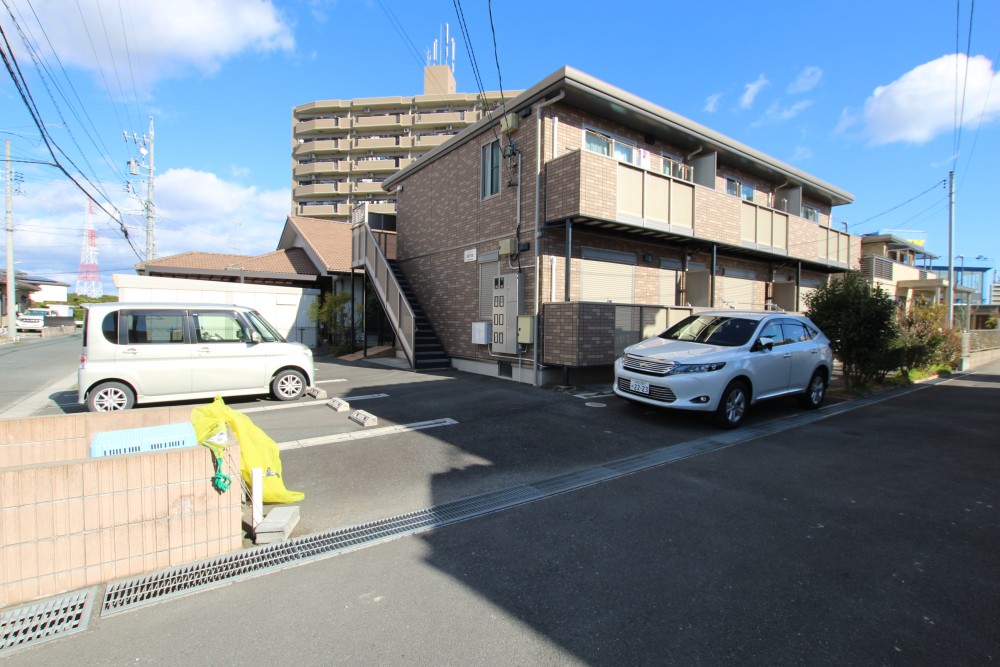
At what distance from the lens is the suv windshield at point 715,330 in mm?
7102

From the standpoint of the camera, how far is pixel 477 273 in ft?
39.0

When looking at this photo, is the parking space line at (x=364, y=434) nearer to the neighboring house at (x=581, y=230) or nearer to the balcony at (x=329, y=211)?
the neighboring house at (x=581, y=230)

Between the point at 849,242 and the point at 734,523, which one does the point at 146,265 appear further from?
the point at 849,242

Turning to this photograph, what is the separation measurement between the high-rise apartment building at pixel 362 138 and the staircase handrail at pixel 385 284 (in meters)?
39.7

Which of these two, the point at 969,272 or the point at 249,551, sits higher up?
the point at 969,272

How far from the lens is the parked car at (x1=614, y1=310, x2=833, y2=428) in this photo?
6371 millimetres

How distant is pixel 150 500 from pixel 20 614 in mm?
740

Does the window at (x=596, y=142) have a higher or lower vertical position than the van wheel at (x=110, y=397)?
higher

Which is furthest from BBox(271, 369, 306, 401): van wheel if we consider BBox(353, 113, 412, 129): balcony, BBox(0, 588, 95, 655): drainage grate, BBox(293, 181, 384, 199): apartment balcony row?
BBox(353, 113, 412, 129): balcony

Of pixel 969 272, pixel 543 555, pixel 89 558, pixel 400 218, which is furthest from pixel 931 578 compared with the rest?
pixel 969 272

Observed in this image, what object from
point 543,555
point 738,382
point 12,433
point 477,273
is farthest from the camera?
point 477,273

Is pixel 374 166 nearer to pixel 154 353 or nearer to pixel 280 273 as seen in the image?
pixel 280 273

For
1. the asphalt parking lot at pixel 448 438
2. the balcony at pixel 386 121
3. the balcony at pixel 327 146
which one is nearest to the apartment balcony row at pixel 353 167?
the balcony at pixel 327 146

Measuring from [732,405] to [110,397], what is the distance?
30.3 ft
